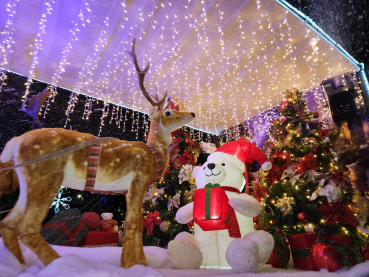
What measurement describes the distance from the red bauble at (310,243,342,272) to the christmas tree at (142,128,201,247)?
107 cm

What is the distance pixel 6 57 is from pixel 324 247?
4.14 m

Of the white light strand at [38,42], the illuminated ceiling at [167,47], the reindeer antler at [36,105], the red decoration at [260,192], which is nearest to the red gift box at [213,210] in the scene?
the red decoration at [260,192]

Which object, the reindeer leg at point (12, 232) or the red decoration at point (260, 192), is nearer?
the reindeer leg at point (12, 232)

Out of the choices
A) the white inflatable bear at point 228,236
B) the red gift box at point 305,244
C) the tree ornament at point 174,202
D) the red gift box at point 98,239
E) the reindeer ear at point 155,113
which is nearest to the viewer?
the white inflatable bear at point 228,236

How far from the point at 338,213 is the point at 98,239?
2.16 meters

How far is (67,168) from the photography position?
39.0 inches

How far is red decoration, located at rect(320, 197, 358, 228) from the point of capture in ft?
5.83

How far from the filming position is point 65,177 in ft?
3.25

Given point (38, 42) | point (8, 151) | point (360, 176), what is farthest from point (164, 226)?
point (360, 176)

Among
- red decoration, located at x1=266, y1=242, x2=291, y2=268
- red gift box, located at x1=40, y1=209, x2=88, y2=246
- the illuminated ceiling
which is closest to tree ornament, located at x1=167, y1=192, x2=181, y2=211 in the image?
red gift box, located at x1=40, y1=209, x2=88, y2=246

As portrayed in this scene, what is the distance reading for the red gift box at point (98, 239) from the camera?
6.41 feet

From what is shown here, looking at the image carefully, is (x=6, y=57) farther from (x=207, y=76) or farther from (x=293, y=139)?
(x=293, y=139)

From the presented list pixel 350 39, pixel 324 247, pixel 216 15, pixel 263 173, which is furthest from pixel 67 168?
pixel 350 39

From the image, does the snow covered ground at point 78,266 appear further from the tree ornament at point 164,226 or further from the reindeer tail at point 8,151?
the tree ornament at point 164,226
